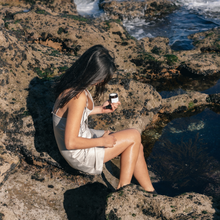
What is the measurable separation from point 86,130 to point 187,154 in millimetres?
2996

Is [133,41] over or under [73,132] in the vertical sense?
under

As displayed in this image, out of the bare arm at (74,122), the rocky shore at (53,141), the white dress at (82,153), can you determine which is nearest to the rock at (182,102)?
the rocky shore at (53,141)

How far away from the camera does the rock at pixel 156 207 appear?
2.91 meters

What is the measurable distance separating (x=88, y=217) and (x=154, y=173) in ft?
6.78

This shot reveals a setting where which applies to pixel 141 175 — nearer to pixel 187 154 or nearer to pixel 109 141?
pixel 109 141

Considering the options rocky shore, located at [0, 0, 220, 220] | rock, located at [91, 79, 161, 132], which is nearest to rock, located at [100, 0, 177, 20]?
rocky shore, located at [0, 0, 220, 220]

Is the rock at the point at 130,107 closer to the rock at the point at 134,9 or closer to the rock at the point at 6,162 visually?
the rock at the point at 6,162

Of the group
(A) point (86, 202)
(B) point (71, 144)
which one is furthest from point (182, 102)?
(B) point (71, 144)

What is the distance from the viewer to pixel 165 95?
783cm

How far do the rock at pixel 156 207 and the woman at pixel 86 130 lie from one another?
43 centimetres

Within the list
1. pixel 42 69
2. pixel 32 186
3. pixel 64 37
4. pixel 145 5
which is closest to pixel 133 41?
pixel 64 37

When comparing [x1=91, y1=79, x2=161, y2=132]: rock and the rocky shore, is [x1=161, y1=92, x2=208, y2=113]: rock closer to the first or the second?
the rocky shore

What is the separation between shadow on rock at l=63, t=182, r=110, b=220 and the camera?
350cm

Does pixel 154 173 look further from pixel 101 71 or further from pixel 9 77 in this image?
pixel 9 77
